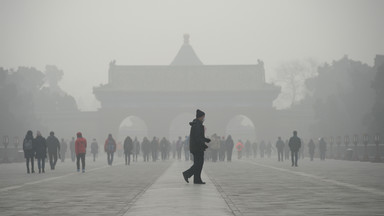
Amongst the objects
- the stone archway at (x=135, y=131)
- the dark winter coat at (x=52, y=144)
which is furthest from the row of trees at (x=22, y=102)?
the dark winter coat at (x=52, y=144)

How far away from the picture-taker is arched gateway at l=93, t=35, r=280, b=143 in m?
73.8

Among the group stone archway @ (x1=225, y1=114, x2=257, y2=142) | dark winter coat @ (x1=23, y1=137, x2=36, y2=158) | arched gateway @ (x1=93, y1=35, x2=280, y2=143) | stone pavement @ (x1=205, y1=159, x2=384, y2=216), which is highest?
arched gateway @ (x1=93, y1=35, x2=280, y2=143)

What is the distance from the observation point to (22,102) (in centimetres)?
6016

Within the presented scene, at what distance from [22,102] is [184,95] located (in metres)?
21.6

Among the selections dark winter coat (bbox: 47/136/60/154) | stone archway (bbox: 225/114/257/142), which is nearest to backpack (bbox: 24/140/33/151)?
dark winter coat (bbox: 47/136/60/154)

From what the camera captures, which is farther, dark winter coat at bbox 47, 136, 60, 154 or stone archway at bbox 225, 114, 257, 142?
stone archway at bbox 225, 114, 257, 142

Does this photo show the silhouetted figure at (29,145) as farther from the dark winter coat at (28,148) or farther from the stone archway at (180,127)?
the stone archway at (180,127)

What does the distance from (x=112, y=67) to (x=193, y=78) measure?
9482mm

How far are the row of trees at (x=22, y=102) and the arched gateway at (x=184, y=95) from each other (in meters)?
8.90

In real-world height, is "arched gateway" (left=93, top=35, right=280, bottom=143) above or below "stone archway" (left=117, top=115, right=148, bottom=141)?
above

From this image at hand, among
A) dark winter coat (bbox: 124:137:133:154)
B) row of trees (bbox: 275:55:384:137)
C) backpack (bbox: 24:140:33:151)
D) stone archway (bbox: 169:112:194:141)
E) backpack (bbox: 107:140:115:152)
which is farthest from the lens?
stone archway (bbox: 169:112:194:141)

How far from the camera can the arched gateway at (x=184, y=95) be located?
73812 mm

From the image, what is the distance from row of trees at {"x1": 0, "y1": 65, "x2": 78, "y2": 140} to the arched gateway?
890 centimetres

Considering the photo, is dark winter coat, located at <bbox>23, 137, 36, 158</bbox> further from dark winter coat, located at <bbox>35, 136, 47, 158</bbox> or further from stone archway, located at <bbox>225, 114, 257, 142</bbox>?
stone archway, located at <bbox>225, 114, 257, 142</bbox>
